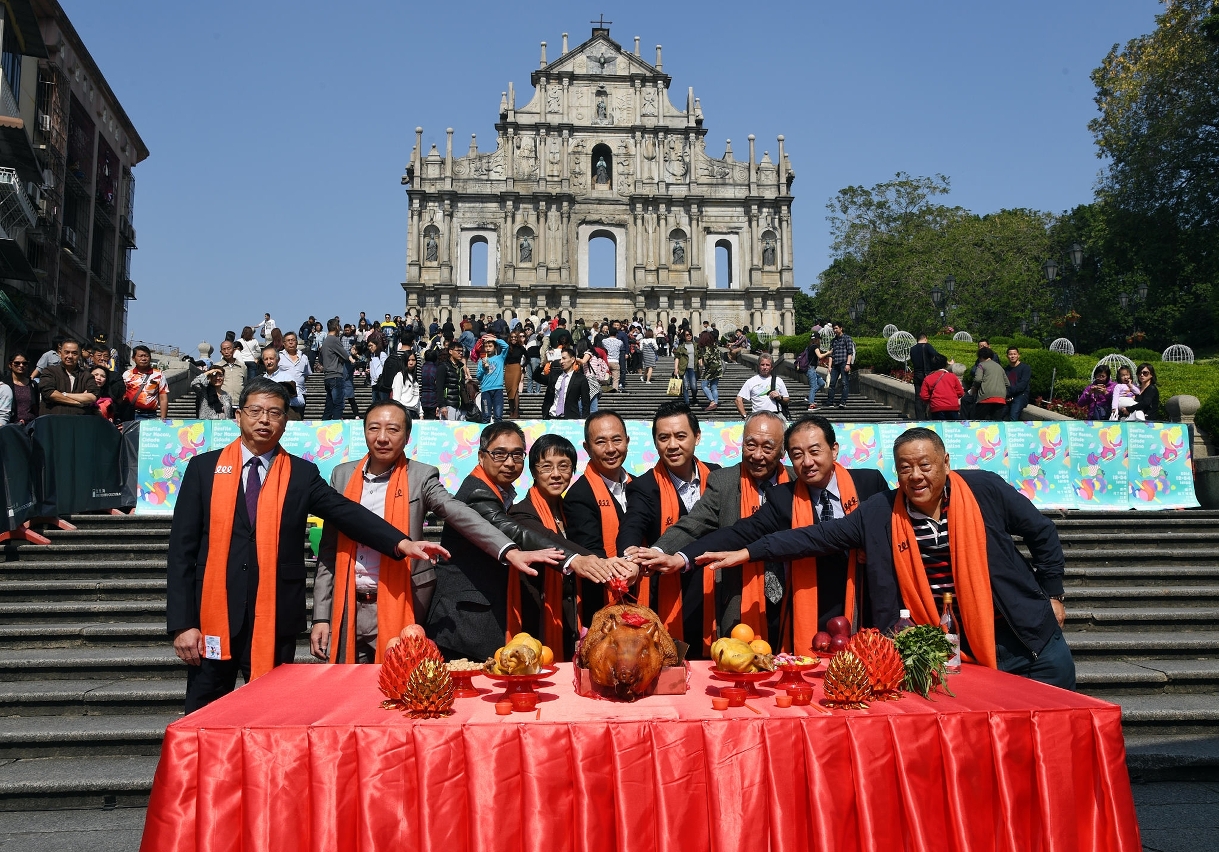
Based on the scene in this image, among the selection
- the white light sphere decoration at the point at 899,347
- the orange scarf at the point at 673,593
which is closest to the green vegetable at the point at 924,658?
the orange scarf at the point at 673,593

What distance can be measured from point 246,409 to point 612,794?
2.15m

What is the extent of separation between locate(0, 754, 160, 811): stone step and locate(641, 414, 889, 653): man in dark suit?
110 inches

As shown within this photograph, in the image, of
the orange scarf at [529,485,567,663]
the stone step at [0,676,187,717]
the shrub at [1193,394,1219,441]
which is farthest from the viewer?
the shrub at [1193,394,1219,441]

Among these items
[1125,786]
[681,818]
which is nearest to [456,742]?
[681,818]

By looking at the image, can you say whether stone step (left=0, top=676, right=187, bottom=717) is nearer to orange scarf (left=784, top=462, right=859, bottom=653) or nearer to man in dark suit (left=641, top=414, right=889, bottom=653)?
man in dark suit (left=641, top=414, right=889, bottom=653)

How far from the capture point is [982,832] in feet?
8.88

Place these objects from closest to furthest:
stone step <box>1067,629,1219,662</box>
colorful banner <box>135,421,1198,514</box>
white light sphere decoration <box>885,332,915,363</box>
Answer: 1. stone step <box>1067,629,1219,662</box>
2. colorful banner <box>135,421,1198,514</box>
3. white light sphere decoration <box>885,332,915,363</box>

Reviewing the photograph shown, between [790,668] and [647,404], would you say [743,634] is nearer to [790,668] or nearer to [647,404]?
[790,668]

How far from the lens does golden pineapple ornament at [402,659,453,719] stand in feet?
8.97

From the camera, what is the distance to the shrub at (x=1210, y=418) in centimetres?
1045

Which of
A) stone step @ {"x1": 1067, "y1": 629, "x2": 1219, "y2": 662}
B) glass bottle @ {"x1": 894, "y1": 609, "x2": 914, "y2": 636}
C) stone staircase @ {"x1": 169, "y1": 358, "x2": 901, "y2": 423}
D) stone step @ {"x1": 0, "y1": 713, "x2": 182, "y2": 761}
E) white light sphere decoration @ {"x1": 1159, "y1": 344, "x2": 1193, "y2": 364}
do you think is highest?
white light sphere decoration @ {"x1": 1159, "y1": 344, "x2": 1193, "y2": 364}

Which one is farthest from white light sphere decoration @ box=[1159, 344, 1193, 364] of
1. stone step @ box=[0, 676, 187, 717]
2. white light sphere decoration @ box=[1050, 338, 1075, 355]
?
stone step @ box=[0, 676, 187, 717]

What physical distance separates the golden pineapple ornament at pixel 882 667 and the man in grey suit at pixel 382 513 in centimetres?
142

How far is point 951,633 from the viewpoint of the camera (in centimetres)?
347
